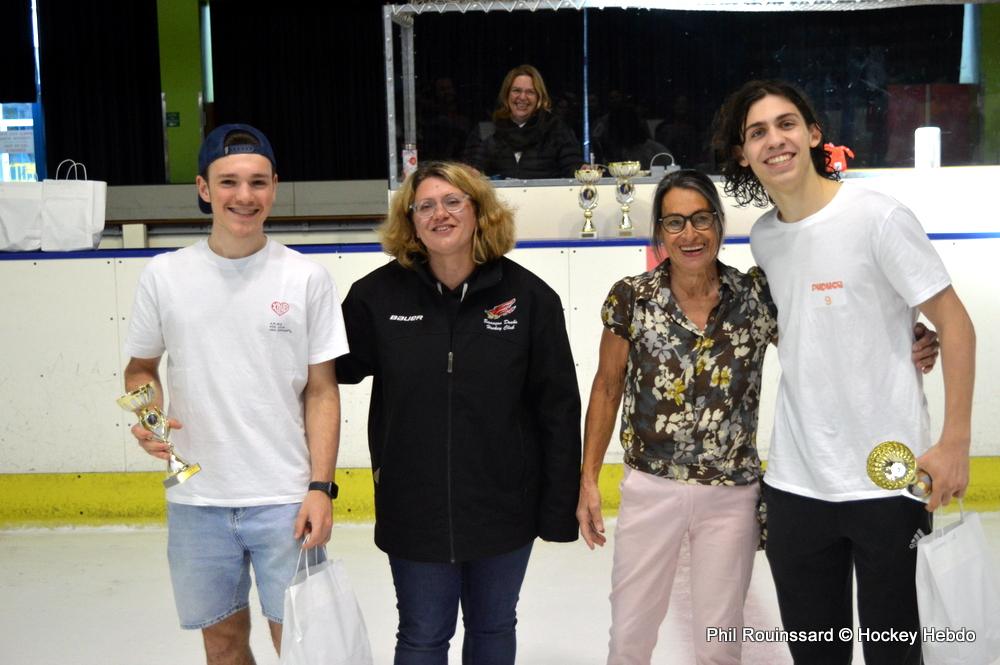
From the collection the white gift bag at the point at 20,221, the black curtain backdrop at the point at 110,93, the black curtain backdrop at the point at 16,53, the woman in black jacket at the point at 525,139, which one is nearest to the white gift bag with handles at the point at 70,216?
the white gift bag at the point at 20,221

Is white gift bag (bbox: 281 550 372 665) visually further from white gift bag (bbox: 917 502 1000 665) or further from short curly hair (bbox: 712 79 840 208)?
short curly hair (bbox: 712 79 840 208)

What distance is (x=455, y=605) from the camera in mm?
2039

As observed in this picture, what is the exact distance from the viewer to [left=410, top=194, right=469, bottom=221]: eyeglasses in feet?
6.48

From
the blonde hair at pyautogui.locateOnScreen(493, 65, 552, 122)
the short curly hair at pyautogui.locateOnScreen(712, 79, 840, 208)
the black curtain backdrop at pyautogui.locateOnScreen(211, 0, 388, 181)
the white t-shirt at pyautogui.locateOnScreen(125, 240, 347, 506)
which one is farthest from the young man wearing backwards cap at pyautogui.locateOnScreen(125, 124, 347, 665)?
the black curtain backdrop at pyautogui.locateOnScreen(211, 0, 388, 181)

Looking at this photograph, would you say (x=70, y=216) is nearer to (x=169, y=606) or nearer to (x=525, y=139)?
(x=169, y=606)

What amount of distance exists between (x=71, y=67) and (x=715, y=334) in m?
11.4

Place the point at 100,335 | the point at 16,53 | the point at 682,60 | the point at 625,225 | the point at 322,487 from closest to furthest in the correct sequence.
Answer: the point at 322,487 < the point at 100,335 < the point at 625,225 < the point at 682,60 < the point at 16,53

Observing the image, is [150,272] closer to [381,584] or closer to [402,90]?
[381,584]

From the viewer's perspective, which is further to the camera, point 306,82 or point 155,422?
point 306,82

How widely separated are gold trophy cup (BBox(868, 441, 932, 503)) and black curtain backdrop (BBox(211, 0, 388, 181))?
34.1 feet

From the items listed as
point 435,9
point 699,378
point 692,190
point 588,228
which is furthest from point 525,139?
point 699,378

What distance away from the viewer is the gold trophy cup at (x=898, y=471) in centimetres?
175

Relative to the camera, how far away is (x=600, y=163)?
5.17 meters

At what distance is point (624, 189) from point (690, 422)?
2.85 meters
